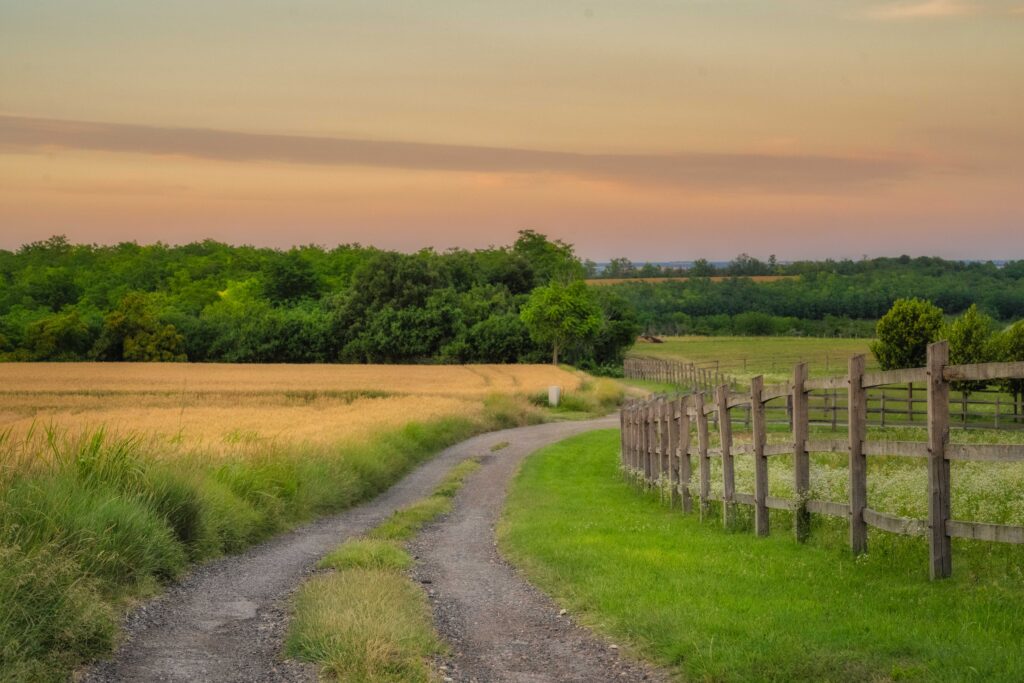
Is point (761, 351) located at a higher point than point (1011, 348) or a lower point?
lower

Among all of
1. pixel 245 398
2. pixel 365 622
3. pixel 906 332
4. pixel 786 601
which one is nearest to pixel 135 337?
pixel 245 398

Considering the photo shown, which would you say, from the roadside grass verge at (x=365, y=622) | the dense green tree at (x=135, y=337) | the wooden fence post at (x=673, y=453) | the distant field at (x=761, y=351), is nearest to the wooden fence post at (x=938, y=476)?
the roadside grass verge at (x=365, y=622)

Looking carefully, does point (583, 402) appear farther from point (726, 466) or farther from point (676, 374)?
point (726, 466)

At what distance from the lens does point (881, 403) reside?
136 ft

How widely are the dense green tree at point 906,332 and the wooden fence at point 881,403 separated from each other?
1.63 meters

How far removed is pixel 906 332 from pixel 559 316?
132ft

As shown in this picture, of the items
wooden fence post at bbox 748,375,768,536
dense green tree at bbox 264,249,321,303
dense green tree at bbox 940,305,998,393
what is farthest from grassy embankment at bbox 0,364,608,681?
dense green tree at bbox 264,249,321,303

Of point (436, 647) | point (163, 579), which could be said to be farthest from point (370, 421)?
point (436, 647)

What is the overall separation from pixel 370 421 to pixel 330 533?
18.0 m

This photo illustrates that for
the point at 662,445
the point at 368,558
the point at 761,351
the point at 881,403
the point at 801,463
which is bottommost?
the point at 761,351

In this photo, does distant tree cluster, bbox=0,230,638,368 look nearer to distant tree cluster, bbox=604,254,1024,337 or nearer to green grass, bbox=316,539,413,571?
distant tree cluster, bbox=604,254,1024,337

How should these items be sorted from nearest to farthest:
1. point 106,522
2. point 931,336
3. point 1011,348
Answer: point 106,522 → point 1011,348 → point 931,336

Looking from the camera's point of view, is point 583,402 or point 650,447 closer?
point 650,447

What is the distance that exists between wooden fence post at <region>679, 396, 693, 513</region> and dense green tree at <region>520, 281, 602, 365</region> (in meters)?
75.4
